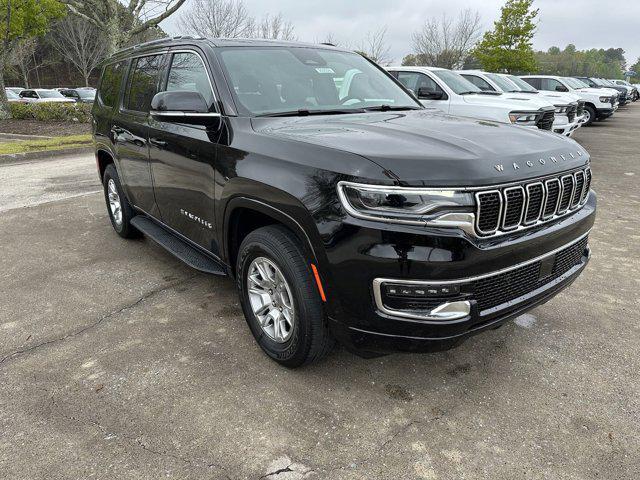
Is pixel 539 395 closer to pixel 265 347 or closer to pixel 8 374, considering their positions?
pixel 265 347

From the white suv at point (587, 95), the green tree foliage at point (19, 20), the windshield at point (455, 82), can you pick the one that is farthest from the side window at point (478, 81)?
the green tree foliage at point (19, 20)

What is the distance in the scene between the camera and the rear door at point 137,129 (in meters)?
4.07

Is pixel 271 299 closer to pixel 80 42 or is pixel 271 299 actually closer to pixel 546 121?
pixel 546 121

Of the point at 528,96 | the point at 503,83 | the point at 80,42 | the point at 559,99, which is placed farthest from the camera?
the point at 80,42

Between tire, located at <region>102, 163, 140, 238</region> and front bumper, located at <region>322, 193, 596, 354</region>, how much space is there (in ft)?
11.0

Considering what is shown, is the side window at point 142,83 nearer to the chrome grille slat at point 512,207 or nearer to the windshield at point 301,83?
the windshield at point 301,83

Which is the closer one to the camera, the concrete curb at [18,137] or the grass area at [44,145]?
the grass area at [44,145]

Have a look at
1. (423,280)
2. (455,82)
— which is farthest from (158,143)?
(455,82)

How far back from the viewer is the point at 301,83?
3.39 meters

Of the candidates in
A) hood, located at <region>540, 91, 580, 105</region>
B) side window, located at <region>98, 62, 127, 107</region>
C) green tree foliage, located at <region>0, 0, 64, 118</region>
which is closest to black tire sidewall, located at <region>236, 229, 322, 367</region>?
side window, located at <region>98, 62, 127, 107</region>

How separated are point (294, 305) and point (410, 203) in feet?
2.84

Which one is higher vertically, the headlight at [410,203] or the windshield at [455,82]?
the windshield at [455,82]

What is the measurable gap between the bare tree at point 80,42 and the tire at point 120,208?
117 ft

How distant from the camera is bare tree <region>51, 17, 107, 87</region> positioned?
36156 millimetres
